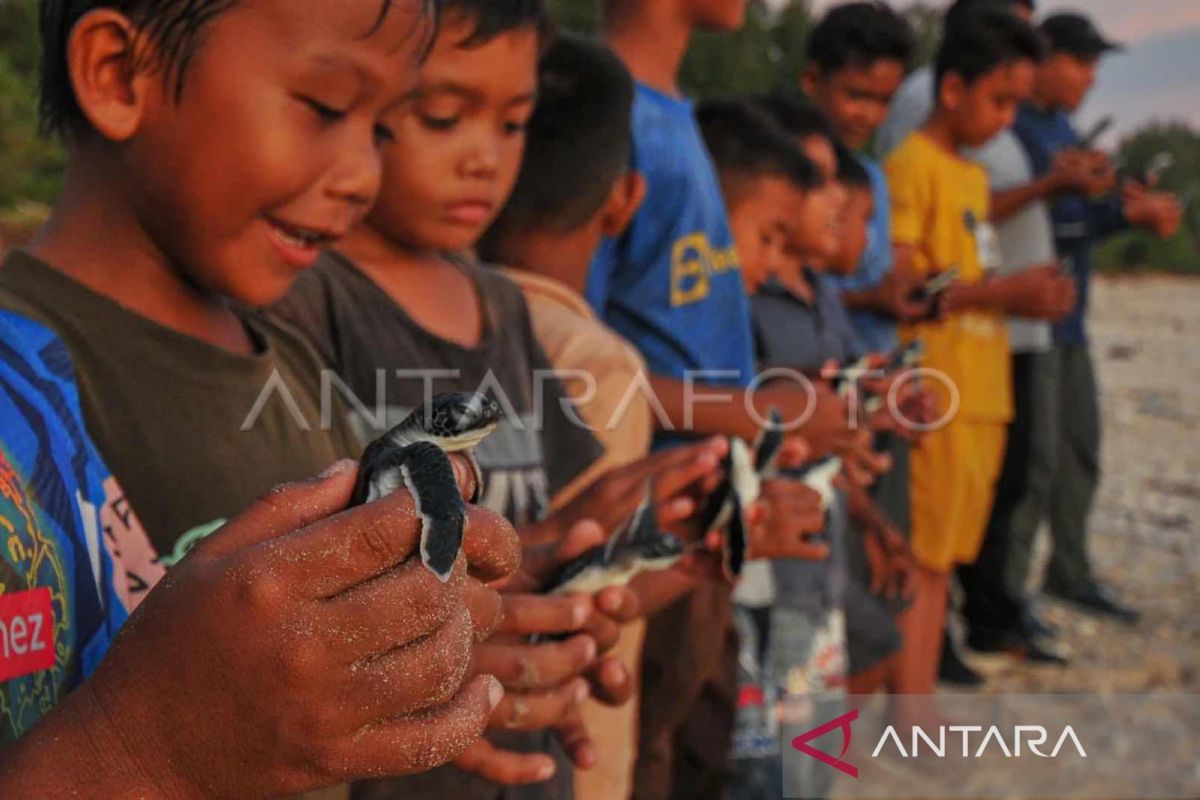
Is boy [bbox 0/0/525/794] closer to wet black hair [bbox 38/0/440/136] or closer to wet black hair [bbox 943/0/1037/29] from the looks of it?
wet black hair [bbox 38/0/440/136]

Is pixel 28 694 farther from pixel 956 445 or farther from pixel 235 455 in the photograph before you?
pixel 956 445

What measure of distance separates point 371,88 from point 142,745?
737 mm

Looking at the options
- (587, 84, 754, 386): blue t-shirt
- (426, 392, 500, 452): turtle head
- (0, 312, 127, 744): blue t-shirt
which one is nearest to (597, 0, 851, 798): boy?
(587, 84, 754, 386): blue t-shirt

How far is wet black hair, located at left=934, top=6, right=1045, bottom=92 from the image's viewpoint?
4.86 meters

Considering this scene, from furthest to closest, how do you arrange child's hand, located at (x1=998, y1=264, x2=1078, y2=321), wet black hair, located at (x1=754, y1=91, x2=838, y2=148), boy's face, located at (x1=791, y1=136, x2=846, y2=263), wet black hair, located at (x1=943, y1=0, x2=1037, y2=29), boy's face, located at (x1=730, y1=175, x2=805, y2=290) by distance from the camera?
wet black hair, located at (x1=943, y1=0, x2=1037, y2=29)
child's hand, located at (x1=998, y1=264, x2=1078, y2=321)
wet black hair, located at (x1=754, y1=91, x2=838, y2=148)
boy's face, located at (x1=791, y1=136, x2=846, y2=263)
boy's face, located at (x1=730, y1=175, x2=805, y2=290)

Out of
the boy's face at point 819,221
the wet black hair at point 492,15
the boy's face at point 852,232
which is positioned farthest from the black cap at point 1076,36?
the wet black hair at point 492,15

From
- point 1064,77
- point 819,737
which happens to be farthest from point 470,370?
point 1064,77

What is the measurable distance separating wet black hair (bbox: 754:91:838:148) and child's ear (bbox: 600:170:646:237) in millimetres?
1345

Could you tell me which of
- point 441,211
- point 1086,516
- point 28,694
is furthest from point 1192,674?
point 28,694

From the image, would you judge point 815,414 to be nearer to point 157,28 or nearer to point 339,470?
point 157,28

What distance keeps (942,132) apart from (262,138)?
13.4 ft

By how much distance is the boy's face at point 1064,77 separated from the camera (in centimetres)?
618

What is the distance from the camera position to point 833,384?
122 inches

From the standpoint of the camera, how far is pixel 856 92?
4.86 m
